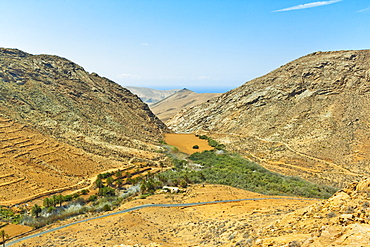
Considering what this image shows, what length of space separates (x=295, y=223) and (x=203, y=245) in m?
4.52

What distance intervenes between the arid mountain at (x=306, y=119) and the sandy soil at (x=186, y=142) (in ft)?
18.4

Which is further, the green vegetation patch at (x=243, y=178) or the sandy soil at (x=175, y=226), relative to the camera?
the green vegetation patch at (x=243, y=178)

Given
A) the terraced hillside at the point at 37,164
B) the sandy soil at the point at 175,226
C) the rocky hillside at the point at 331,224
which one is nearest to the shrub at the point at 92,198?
the terraced hillside at the point at 37,164

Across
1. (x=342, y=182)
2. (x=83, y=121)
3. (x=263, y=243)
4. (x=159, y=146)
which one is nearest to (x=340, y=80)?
(x=342, y=182)

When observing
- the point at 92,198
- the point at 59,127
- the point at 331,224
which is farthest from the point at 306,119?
the point at 331,224

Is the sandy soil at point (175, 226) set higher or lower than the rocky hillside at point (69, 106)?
lower

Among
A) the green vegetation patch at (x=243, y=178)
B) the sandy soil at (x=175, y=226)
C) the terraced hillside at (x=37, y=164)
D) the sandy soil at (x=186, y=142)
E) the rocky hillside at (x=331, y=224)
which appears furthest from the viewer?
the sandy soil at (x=186, y=142)

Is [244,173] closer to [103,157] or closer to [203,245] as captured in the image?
[103,157]

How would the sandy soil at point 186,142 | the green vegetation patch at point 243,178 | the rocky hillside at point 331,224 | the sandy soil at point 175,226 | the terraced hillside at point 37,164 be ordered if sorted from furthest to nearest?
the sandy soil at point 186,142 < the green vegetation patch at point 243,178 < the terraced hillside at point 37,164 < the sandy soil at point 175,226 < the rocky hillside at point 331,224

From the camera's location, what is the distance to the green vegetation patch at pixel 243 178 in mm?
28609

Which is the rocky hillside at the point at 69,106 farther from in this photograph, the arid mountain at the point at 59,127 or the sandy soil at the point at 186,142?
the sandy soil at the point at 186,142

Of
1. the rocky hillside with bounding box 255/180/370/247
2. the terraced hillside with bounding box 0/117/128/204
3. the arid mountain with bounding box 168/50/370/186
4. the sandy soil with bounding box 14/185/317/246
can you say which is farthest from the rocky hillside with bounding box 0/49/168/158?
the rocky hillside with bounding box 255/180/370/247

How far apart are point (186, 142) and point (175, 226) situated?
4135 centimetres

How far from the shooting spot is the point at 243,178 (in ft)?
107
